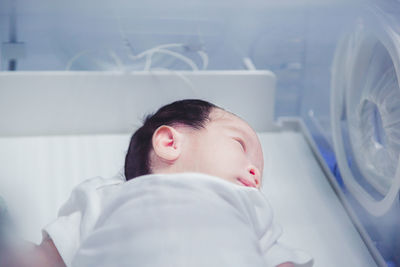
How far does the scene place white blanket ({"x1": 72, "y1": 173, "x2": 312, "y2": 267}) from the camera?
29.8 inches

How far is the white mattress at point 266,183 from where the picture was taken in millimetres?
1061

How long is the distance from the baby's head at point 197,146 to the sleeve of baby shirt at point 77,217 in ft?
0.22

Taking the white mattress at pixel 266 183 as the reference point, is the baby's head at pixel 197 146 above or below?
above

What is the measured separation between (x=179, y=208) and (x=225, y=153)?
0.15 metres

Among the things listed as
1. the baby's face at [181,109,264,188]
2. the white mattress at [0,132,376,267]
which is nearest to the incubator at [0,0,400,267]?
the white mattress at [0,132,376,267]

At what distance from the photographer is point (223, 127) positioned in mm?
958

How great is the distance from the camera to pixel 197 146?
36.3 inches

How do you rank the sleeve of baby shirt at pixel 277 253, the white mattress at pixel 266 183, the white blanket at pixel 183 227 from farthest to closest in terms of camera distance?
the white mattress at pixel 266 183, the sleeve of baby shirt at pixel 277 253, the white blanket at pixel 183 227

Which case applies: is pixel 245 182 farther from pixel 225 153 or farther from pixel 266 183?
pixel 266 183

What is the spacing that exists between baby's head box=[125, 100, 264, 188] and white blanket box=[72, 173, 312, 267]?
0.15 feet

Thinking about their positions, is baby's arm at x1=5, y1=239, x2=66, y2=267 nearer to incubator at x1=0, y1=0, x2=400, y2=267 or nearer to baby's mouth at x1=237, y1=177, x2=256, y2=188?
incubator at x1=0, y1=0, x2=400, y2=267

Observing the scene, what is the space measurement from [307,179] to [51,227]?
631 mm

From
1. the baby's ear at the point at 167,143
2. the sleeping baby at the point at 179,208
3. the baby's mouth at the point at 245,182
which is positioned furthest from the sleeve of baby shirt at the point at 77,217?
the baby's mouth at the point at 245,182

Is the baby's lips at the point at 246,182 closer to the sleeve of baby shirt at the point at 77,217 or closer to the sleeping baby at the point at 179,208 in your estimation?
the sleeping baby at the point at 179,208
